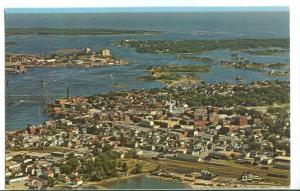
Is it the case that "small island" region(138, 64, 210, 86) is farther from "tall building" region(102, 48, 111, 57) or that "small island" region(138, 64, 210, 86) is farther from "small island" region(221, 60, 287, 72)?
"tall building" region(102, 48, 111, 57)

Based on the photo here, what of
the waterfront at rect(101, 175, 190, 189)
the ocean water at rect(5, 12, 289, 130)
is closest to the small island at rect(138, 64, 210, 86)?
the ocean water at rect(5, 12, 289, 130)

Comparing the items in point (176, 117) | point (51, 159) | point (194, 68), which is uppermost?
point (194, 68)

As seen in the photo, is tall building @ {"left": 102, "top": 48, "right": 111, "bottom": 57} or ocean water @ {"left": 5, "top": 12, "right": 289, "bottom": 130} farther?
tall building @ {"left": 102, "top": 48, "right": 111, "bottom": 57}

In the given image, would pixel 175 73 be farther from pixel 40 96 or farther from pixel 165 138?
pixel 40 96

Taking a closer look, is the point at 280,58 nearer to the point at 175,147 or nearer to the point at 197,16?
the point at 197,16

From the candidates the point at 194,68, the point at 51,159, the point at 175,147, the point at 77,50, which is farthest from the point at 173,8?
the point at 51,159

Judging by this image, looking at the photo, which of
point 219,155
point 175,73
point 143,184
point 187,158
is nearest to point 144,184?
point 143,184
